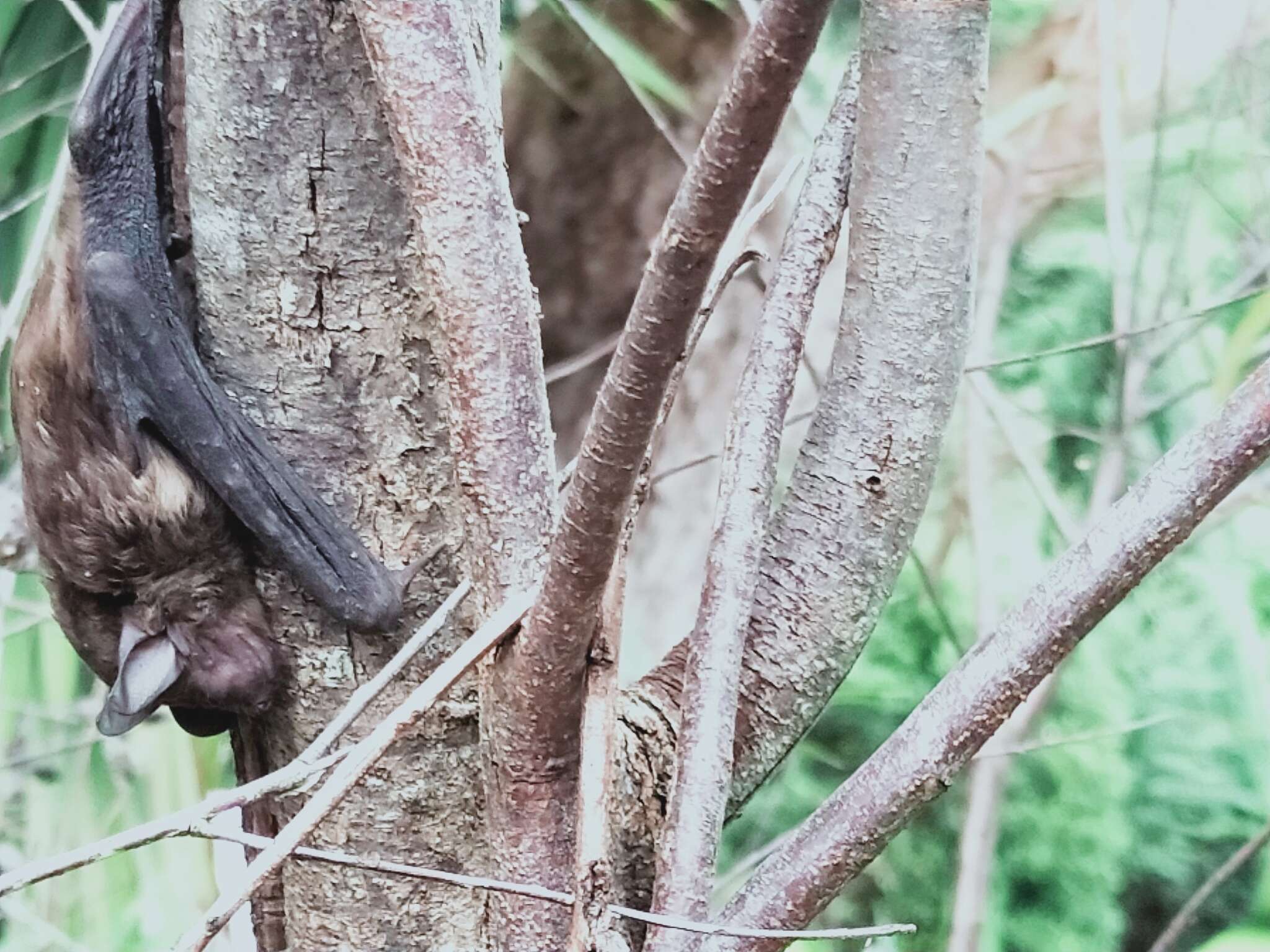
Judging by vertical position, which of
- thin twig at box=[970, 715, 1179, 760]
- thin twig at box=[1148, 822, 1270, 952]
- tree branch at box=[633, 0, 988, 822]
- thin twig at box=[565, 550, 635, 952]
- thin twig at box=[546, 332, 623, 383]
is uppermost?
thin twig at box=[546, 332, 623, 383]

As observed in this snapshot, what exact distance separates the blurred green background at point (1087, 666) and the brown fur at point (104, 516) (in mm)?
782

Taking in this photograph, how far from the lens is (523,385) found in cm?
70

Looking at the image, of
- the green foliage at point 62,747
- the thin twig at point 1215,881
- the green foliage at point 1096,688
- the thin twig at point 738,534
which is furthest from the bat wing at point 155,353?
the green foliage at point 1096,688

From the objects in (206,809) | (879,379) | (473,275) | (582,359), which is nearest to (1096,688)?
(582,359)

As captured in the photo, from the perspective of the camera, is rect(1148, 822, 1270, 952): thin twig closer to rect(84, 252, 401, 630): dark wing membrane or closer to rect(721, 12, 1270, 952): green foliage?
rect(721, 12, 1270, 952): green foliage

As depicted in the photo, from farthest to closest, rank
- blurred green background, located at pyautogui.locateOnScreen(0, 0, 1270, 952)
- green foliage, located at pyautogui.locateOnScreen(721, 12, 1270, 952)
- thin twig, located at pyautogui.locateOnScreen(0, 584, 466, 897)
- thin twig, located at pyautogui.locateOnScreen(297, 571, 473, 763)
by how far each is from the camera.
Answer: green foliage, located at pyautogui.locateOnScreen(721, 12, 1270, 952) → blurred green background, located at pyautogui.locateOnScreen(0, 0, 1270, 952) → thin twig, located at pyautogui.locateOnScreen(297, 571, 473, 763) → thin twig, located at pyautogui.locateOnScreen(0, 584, 466, 897)

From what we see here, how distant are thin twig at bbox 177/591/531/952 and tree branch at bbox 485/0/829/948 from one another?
21 mm

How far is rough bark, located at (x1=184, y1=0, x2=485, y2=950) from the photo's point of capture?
30.5 inches

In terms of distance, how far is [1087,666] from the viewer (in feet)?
7.92

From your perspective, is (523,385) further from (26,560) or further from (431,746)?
(26,560)

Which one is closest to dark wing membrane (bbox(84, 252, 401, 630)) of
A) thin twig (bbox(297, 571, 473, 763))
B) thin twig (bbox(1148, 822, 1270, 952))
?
thin twig (bbox(297, 571, 473, 763))

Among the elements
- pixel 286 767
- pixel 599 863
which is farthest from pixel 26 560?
pixel 599 863

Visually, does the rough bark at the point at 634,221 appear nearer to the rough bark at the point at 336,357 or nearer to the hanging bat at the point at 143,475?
the hanging bat at the point at 143,475

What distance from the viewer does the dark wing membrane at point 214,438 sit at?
2.68 feet
